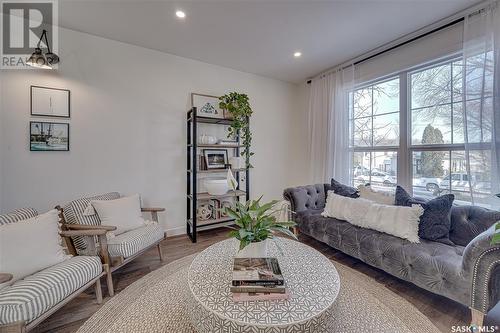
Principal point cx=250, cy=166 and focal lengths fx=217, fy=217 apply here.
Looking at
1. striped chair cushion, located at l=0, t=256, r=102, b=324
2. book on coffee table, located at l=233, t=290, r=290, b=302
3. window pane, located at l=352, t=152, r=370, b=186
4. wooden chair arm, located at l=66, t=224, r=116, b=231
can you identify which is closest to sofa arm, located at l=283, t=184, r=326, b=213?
window pane, located at l=352, t=152, r=370, b=186

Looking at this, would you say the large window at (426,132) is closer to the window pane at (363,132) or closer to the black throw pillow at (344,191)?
the window pane at (363,132)

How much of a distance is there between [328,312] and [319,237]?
5.03 ft

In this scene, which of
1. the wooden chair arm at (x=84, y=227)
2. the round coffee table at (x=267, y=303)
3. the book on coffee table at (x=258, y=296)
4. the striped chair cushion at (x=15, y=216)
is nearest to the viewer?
the round coffee table at (x=267, y=303)

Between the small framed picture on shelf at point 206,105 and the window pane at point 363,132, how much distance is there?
6.71 feet

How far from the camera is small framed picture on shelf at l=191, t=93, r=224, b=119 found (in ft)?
10.4

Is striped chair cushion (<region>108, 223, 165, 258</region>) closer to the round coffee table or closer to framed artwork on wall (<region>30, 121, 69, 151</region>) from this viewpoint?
the round coffee table

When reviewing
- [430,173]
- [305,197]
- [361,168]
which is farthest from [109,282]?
[430,173]

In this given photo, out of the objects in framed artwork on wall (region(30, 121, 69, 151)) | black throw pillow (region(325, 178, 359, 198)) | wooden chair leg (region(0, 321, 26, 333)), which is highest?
framed artwork on wall (region(30, 121, 69, 151))

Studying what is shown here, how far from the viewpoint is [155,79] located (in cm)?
296

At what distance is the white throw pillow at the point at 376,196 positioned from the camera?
235 centimetres

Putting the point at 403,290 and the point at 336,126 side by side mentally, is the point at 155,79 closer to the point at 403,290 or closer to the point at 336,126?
the point at 336,126

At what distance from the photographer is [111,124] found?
272cm

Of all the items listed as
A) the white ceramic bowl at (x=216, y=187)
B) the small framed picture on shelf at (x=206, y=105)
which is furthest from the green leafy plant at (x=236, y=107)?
the white ceramic bowl at (x=216, y=187)

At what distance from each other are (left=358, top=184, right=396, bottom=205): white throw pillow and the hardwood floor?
2.38ft
